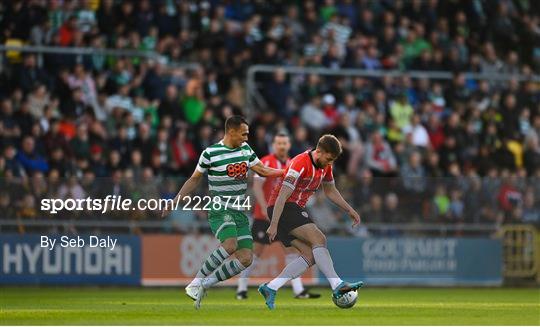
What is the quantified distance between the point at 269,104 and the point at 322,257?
1186cm

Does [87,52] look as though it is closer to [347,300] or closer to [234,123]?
[234,123]

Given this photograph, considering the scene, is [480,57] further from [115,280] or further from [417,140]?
[115,280]

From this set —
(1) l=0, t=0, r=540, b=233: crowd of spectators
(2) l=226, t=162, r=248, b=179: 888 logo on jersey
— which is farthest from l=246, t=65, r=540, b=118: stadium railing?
(2) l=226, t=162, r=248, b=179: 888 logo on jersey

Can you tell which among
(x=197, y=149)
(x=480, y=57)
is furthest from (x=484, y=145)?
(x=197, y=149)

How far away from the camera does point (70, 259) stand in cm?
2484

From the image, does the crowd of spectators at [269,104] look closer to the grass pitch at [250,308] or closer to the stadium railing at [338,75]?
the stadium railing at [338,75]

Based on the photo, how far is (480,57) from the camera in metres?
33.5

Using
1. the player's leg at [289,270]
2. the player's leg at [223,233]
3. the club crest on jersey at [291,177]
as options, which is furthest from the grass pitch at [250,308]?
the club crest on jersey at [291,177]

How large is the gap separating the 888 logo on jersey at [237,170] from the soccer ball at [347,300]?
188 cm

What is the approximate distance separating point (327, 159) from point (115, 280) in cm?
962

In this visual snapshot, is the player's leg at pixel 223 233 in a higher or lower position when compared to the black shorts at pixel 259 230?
higher

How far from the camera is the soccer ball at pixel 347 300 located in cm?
1691

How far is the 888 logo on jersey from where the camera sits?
16.8 meters

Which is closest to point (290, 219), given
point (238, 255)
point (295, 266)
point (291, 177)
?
point (295, 266)
